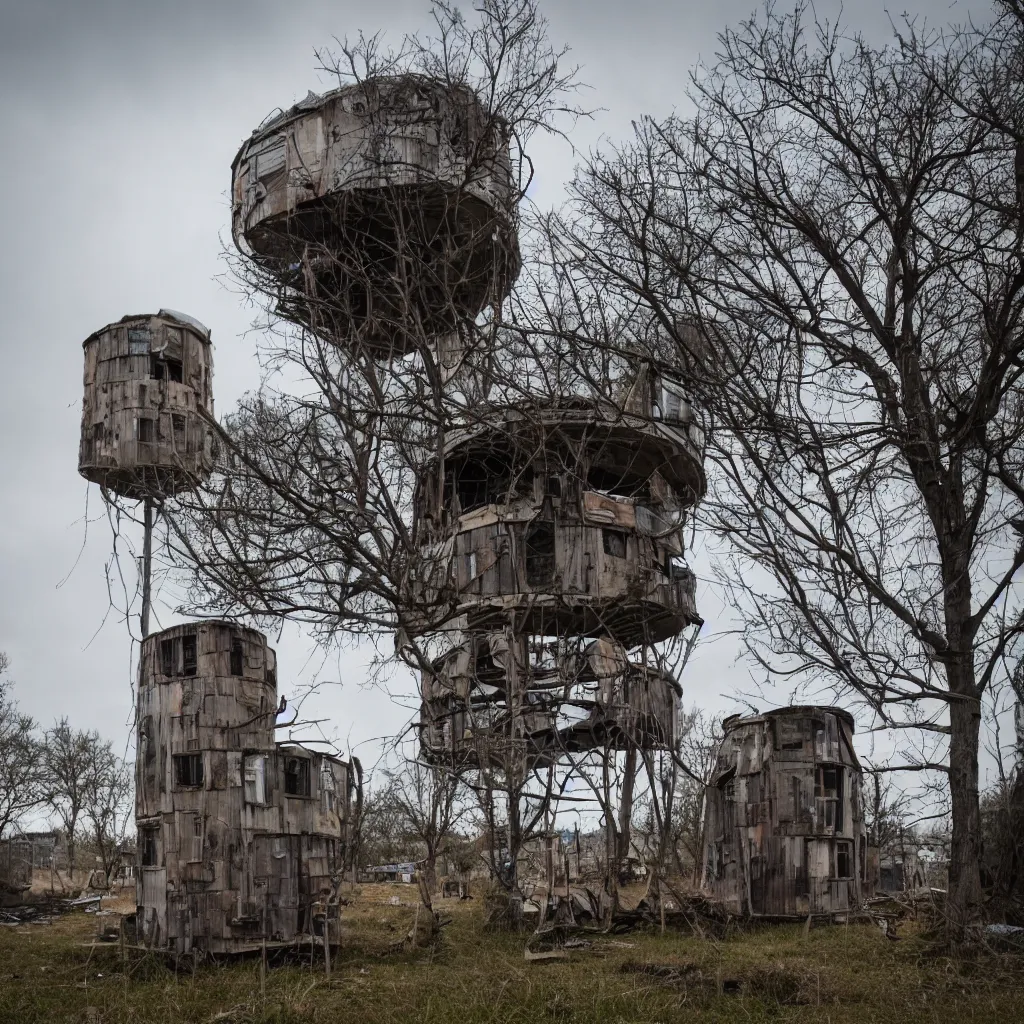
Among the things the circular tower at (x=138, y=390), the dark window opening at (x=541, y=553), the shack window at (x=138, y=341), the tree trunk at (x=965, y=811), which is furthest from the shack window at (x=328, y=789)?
the tree trunk at (x=965, y=811)

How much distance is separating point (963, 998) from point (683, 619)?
620 inches

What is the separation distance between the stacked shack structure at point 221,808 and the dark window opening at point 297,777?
0.8 inches

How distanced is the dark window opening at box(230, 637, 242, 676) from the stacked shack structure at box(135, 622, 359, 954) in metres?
0.02

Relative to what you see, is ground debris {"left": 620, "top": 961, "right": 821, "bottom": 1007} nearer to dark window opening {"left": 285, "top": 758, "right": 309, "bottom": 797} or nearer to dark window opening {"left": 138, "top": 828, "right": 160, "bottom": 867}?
dark window opening {"left": 285, "top": 758, "right": 309, "bottom": 797}

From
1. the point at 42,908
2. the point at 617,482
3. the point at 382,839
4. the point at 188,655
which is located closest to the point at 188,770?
the point at 188,655

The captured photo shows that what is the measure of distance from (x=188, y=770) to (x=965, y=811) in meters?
12.3

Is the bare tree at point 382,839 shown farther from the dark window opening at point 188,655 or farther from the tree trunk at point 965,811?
the tree trunk at point 965,811

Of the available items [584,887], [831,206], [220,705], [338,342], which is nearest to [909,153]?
[831,206]

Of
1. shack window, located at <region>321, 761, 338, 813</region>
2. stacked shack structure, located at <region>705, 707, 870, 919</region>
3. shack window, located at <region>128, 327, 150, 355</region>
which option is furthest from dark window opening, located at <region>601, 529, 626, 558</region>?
shack window, located at <region>128, 327, 150, 355</region>

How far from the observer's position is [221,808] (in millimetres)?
18984

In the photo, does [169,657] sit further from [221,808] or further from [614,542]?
[614,542]

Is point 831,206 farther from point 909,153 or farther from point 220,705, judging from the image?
point 220,705

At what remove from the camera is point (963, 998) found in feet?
33.9

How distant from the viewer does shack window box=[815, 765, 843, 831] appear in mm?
24578
